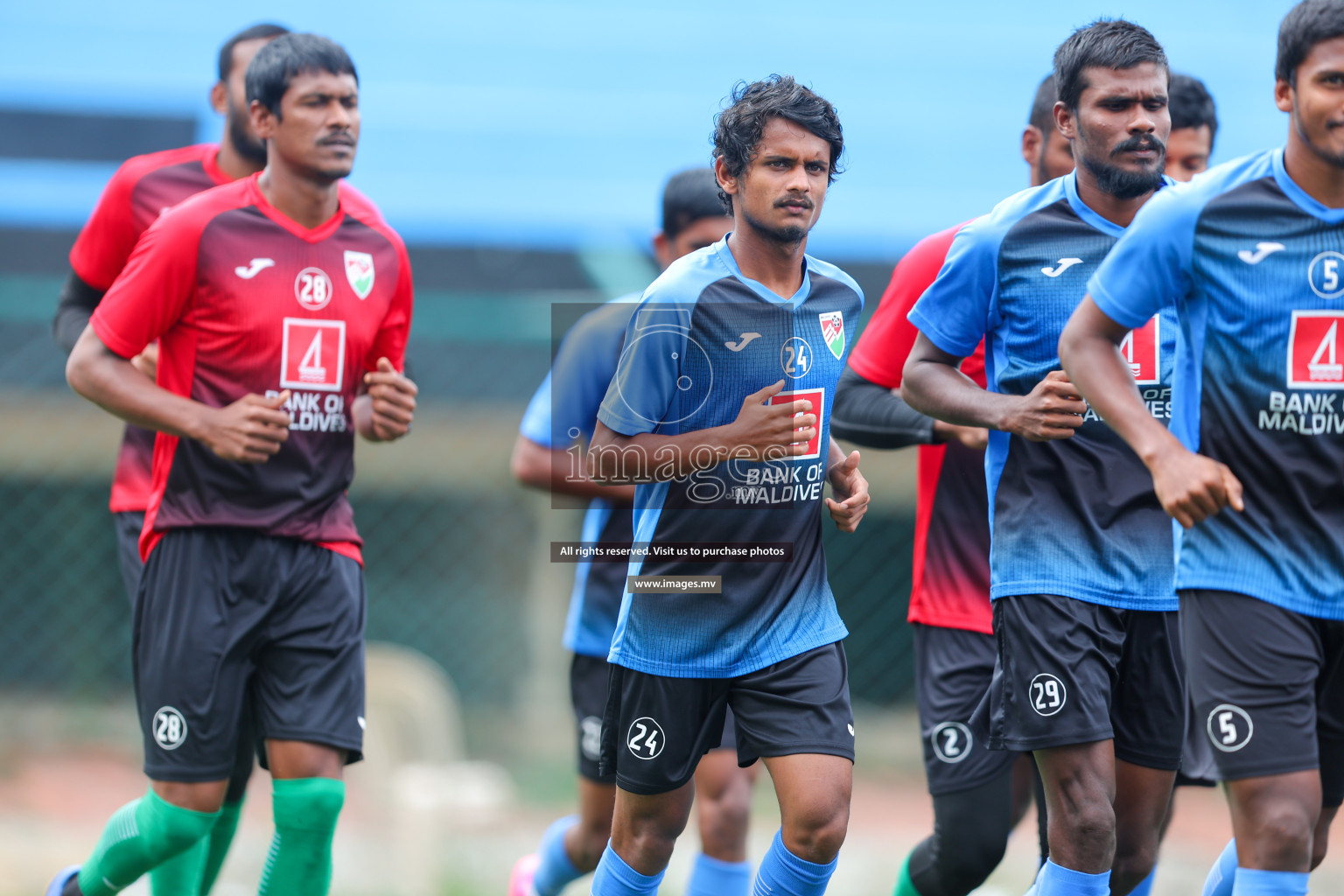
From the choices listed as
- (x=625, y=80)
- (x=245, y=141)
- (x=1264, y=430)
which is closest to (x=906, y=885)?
(x=1264, y=430)

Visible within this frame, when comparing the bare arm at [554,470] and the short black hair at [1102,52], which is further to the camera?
the bare arm at [554,470]

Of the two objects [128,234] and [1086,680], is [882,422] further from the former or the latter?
[128,234]

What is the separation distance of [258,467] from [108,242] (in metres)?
1.28

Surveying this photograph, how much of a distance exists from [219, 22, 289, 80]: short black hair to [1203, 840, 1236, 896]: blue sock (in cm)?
416

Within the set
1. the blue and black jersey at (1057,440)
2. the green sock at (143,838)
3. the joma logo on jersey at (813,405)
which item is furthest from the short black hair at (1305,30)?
the green sock at (143,838)

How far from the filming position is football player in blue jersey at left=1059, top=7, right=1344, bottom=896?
3.20m

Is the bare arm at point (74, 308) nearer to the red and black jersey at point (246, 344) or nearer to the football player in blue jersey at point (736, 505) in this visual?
the red and black jersey at point (246, 344)

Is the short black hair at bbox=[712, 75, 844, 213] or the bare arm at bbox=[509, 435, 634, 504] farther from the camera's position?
the bare arm at bbox=[509, 435, 634, 504]

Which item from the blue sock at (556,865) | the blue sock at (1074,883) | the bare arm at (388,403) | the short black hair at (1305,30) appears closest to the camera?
the short black hair at (1305,30)

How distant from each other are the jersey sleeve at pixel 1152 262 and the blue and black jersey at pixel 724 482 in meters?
0.86

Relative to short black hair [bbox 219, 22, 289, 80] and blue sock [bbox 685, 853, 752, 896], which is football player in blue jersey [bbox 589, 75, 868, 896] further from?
short black hair [bbox 219, 22, 289, 80]

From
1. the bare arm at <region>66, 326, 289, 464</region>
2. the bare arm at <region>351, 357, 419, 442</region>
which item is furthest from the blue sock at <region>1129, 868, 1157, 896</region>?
the bare arm at <region>66, 326, 289, 464</region>

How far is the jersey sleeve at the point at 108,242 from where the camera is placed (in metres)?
5.22

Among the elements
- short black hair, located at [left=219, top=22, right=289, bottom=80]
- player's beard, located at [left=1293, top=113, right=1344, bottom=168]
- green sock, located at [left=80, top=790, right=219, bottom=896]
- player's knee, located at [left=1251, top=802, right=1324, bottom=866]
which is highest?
short black hair, located at [left=219, top=22, right=289, bottom=80]
